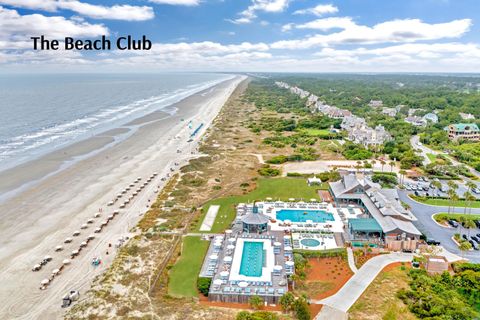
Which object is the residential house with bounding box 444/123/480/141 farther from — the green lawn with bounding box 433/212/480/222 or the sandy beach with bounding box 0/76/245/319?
the sandy beach with bounding box 0/76/245/319

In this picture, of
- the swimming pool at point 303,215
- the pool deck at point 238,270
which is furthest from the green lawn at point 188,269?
the swimming pool at point 303,215

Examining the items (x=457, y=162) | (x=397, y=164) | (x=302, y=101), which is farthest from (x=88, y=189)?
(x=302, y=101)

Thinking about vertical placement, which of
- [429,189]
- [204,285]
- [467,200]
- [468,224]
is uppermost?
[467,200]

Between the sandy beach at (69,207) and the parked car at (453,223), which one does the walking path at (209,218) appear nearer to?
the sandy beach at (69,207)

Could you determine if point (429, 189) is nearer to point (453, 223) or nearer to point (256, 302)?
point (453, 223)

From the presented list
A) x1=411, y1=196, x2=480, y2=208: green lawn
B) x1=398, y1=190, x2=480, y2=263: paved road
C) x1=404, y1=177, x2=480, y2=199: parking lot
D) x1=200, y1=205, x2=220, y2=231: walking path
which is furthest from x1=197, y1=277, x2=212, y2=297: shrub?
x1=404, y1=177, x2=480, y2=199: parking lot

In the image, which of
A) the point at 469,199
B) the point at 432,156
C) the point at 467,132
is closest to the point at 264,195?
the point at 469,199

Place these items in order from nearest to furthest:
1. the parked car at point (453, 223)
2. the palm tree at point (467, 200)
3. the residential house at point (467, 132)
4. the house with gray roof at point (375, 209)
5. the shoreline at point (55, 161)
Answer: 1. the house with gray roof at point (375, 209)
2. the parked car at point (453, 223)
3. the palm tree at point (467, 200)
4. the shoreline at point (55, 161)
5. the residential house at point (467, 132)
